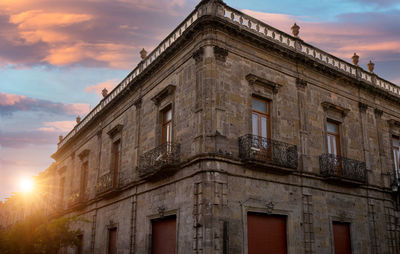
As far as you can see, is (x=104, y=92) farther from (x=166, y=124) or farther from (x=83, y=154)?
(x=166, y=124)

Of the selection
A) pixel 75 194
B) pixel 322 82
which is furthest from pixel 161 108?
pixel 75 194

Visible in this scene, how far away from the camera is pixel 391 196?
18.9 metres

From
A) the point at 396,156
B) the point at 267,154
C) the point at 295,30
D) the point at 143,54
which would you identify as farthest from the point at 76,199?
the point at 396,156

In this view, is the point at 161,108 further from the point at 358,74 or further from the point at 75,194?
the point at 75,194

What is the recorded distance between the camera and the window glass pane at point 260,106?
50.5ft

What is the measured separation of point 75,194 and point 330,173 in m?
15.5

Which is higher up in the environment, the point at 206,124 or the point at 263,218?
the point at 206,124

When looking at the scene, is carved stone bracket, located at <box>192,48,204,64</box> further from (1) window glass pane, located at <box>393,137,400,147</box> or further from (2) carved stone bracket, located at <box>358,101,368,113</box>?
(1) window glass pane, located at <box>393,137,400,147</box>

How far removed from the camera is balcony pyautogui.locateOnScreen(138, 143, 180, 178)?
14.6 metres

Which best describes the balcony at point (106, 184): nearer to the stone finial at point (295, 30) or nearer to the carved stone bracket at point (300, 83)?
the carved stone bracket at point (300, 83)

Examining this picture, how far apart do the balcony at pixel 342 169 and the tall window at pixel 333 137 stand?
0.66 meters

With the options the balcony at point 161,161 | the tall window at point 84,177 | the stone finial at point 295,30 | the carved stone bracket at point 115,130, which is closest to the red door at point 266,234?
the balcony at point 161,161

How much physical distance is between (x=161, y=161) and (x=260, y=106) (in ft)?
13.8

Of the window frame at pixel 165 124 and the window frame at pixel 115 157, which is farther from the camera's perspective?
the window frame at pixel 115 157
